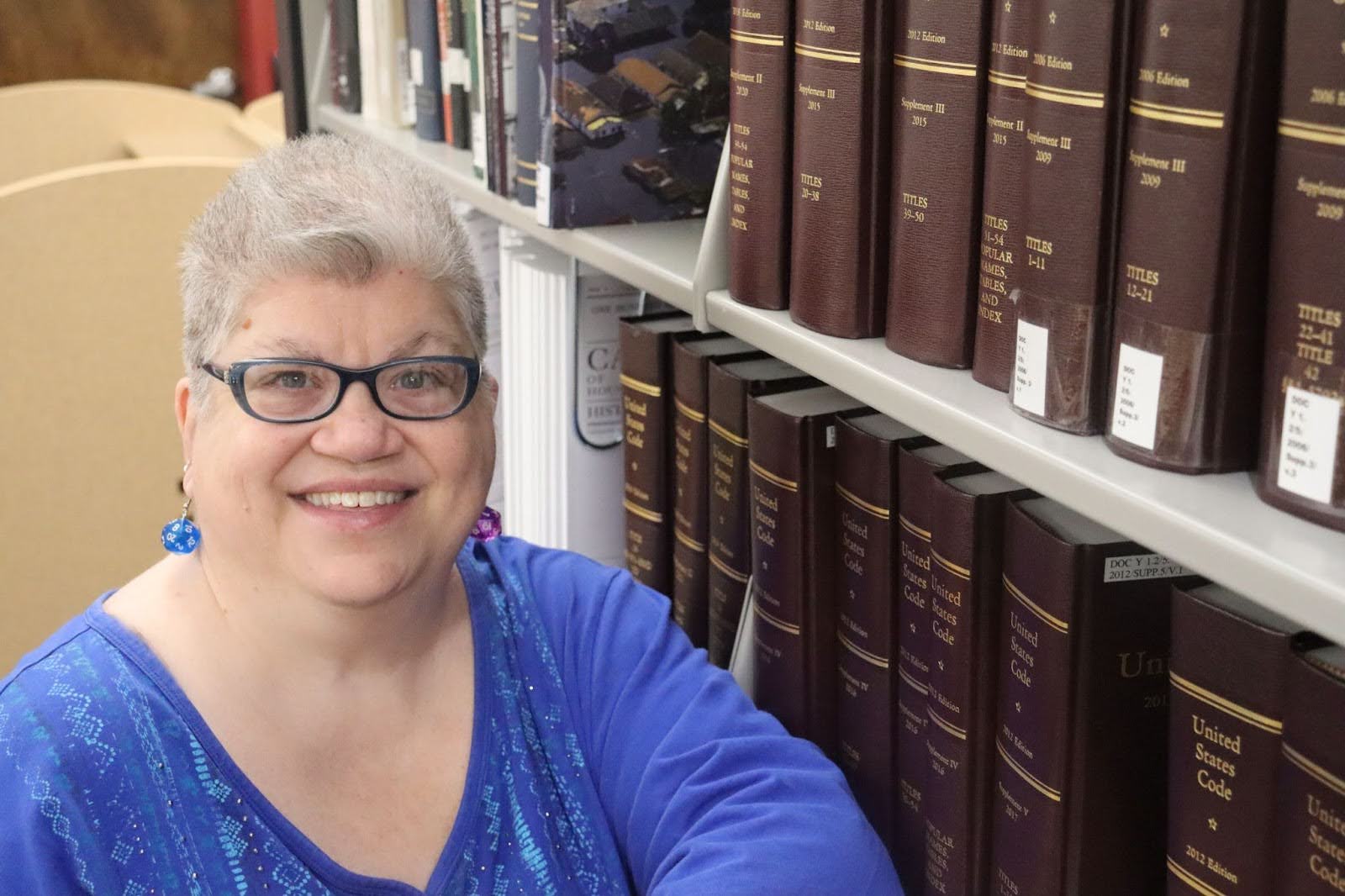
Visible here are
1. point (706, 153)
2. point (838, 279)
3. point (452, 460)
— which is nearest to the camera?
point (838, 279)

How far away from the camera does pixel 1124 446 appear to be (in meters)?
0.72

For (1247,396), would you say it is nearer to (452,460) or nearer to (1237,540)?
(1237,540)

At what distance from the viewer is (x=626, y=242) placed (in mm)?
1295

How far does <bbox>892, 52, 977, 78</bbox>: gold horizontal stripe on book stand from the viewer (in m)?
0.82

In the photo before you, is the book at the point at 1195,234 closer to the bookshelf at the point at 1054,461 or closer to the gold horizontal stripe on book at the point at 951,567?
the bookshelf at the point at 1054,461

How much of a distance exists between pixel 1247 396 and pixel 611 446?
2.93 feet

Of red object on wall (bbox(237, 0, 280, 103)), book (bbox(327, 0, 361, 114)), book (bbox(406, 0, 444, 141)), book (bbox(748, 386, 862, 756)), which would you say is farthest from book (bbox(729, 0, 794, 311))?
red object on wall (bbox(237, 0, 280, 103))

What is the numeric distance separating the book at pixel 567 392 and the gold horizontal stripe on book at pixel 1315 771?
877 millimetres

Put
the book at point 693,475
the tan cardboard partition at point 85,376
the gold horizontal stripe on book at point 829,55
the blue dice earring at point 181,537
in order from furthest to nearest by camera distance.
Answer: the tan cardboard partition at point 85,376 → the book at point 693,475 → the blue dice earring at point 181,537 → the gold horizontal stripe on book at point 829,55

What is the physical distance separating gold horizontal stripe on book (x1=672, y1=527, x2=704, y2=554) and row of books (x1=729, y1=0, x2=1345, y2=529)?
1.13ft

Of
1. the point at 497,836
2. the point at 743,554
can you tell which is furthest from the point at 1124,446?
the point at 497,836

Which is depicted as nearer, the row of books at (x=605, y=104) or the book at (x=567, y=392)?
the row of books at (x=605, y=104)

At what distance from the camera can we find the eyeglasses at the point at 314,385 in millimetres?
1018

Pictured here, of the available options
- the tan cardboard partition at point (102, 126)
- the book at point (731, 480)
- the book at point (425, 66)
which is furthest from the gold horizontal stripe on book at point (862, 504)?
the tan cardboard partition at point (102, 126)
